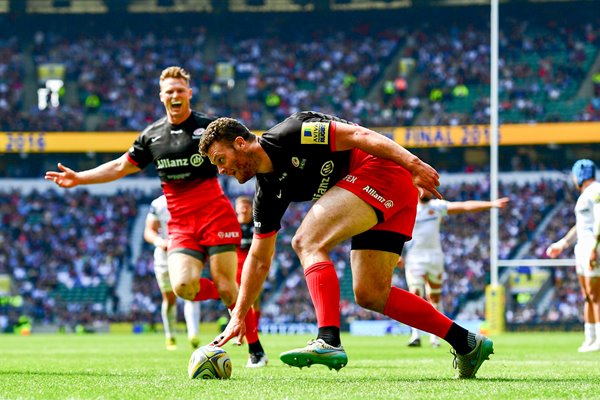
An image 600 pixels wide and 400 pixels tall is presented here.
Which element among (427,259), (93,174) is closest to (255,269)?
(93,174)

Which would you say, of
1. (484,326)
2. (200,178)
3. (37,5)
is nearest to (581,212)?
(200,178)

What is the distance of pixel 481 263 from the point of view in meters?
33.7

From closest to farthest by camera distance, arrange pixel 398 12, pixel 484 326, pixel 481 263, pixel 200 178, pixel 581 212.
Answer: pixel 200 178
pixel 581 212
pixel 484 326
pixel 481 263
pixel 398 12

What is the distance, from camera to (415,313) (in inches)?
244

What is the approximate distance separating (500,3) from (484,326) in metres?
19.5

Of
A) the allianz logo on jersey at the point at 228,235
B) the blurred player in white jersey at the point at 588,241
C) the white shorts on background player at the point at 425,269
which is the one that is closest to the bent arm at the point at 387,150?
the allianz logo on jersey at the point at 228,235

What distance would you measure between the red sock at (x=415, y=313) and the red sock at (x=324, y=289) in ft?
1.65

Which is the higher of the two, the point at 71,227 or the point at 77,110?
the point at 77,110

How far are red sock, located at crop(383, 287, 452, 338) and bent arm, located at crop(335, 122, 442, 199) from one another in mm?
750

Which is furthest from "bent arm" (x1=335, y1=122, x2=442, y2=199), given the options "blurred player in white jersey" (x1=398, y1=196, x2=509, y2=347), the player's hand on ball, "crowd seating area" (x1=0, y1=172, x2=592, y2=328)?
"crowd seating area" (x1=0, y1=172, x2=592, y2=328)

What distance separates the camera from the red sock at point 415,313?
20.3ft

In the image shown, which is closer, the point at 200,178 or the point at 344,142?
the point at 344,142

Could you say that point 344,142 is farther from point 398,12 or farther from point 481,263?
point 398,12

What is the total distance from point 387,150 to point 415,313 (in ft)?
3.66
